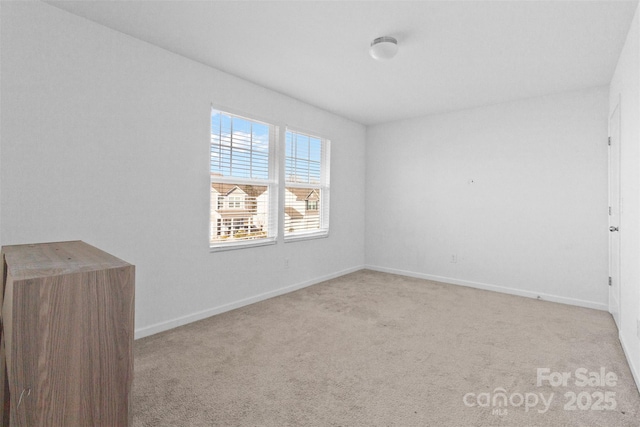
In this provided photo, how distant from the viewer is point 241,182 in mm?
3551

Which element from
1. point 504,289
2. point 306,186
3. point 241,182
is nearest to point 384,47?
point 241,182

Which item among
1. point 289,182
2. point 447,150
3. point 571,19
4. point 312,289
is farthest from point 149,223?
point 447,150

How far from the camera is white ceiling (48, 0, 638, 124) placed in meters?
2.24

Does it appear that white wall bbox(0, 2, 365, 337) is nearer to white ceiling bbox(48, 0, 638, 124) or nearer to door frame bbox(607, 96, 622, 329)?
white ceiling bbox(48, 0, 638, 124)

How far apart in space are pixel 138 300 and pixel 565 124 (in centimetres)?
480

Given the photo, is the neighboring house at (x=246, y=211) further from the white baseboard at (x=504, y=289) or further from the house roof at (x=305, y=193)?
the white baseboard at (x=504, y=289)

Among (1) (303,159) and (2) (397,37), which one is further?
(1) (303,159)

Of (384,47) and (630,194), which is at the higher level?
(384,47)

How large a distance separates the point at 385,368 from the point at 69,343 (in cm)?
186

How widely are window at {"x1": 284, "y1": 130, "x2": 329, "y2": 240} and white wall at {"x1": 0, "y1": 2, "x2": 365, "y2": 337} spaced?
55 cm

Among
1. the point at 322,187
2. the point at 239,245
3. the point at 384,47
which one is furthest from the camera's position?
the point at 322,187

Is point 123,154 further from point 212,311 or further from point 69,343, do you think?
point 69,343

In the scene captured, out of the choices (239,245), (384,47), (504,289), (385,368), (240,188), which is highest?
(384,47)

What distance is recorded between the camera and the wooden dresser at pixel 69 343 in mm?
957
